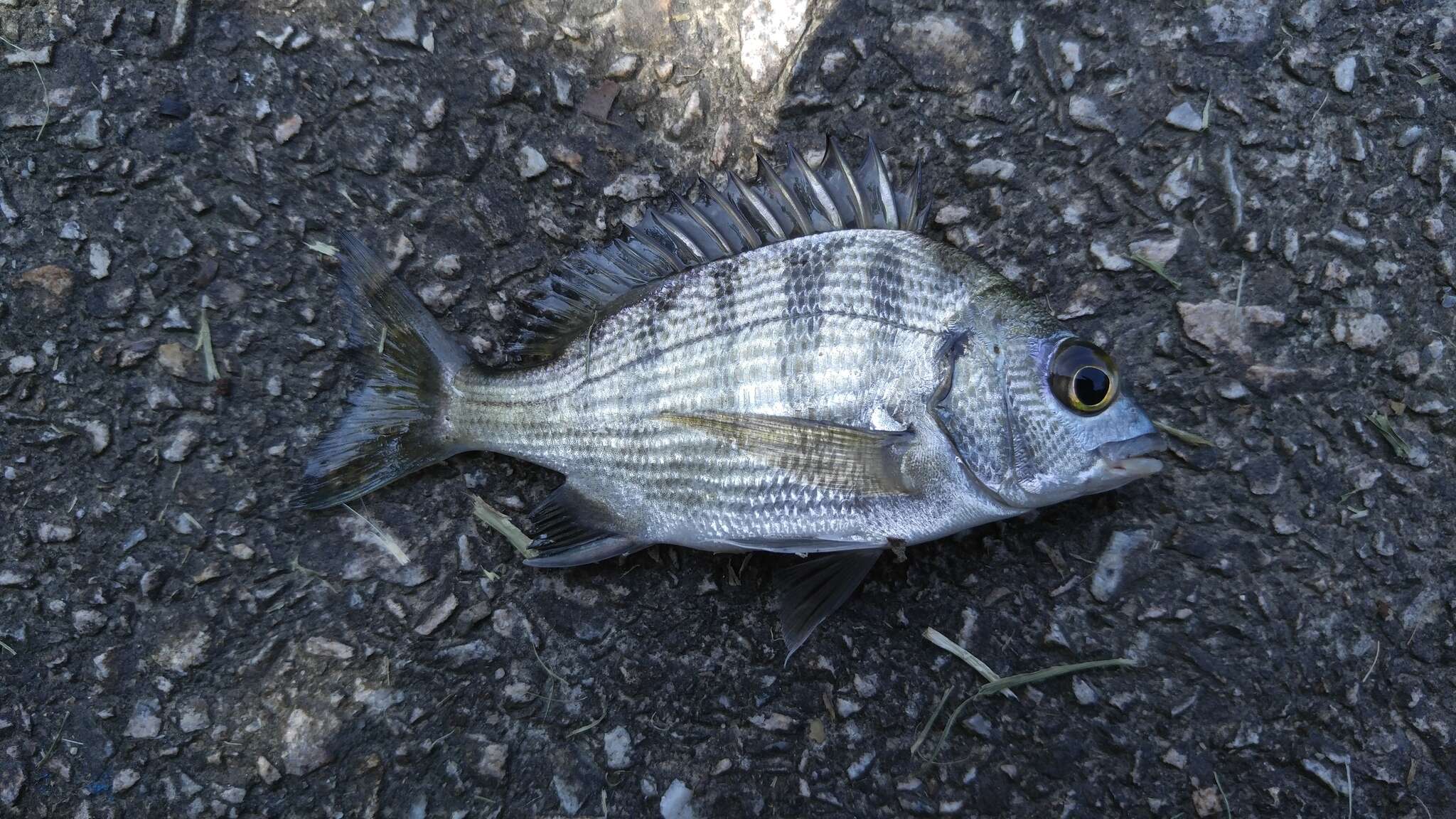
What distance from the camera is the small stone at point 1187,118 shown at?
2178 millimetres

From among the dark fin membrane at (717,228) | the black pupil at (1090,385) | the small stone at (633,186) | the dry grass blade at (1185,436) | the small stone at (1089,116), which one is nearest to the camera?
the black pupil at (1090,385)

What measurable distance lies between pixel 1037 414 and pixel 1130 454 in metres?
0.21

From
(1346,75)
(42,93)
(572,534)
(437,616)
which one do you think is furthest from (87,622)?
(1346,75)

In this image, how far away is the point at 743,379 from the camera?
190 cm

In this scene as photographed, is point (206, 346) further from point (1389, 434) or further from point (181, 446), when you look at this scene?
point (1389, 434)

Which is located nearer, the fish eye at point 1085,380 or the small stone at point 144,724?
the fish eye at point 1085,380

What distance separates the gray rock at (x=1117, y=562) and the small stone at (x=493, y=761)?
151cm

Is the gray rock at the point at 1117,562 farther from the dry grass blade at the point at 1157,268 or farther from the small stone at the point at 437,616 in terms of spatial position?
the small stone at the point at 437,616

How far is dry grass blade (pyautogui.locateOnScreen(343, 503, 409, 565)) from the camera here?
7.22 ft

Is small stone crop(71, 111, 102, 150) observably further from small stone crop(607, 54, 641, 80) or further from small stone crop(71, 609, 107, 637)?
small stone crop(607, 54, 641, 80)

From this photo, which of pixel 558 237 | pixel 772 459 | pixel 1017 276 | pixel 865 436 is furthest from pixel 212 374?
pixel 1017 276

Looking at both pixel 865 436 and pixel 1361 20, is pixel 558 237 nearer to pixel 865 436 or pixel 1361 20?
pixel 865 436

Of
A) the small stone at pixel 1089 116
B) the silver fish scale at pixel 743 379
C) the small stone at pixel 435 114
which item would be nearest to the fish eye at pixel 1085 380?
the silver fish scale at pixel 743 379

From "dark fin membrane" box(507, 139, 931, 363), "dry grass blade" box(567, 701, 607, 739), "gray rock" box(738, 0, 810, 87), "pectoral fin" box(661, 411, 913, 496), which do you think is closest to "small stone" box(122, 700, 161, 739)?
"dry grass blade" box(567, 701, 607, 739)
